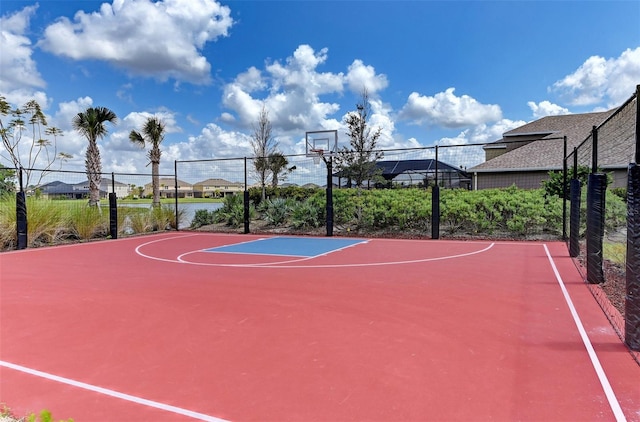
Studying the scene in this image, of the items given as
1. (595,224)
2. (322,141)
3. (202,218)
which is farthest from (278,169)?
(595,224)

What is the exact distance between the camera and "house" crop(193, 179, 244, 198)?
1553cm

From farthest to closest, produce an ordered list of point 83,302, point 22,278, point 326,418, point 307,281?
point 22,278 < point 307,281 < point 83,302 < point 326,418

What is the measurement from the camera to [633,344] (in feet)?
11.4

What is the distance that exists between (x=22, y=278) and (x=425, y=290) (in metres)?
6.44

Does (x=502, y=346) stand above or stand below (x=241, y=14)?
below

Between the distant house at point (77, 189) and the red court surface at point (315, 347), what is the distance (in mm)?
6104

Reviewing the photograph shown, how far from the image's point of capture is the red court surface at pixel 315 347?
264 centimetres

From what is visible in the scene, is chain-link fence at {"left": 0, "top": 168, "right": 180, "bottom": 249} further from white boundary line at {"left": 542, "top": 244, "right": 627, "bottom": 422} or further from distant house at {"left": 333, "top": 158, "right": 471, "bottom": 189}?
white boundary line at {"left": 542, "top": 244, "right": 627, "bottom": 422}

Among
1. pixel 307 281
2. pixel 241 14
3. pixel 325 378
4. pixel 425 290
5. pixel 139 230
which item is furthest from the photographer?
pixel 139 230

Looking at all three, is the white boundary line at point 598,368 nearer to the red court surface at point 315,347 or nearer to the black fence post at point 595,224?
the red court surface at point 315,347

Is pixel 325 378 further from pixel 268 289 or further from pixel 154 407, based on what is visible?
pixel 268 289

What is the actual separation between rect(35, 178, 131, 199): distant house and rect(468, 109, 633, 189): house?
14720 millimetres

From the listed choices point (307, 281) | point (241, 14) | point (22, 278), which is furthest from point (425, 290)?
point (241, 14)

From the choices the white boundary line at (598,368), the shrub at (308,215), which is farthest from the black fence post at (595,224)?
the shrub at (308,215)
